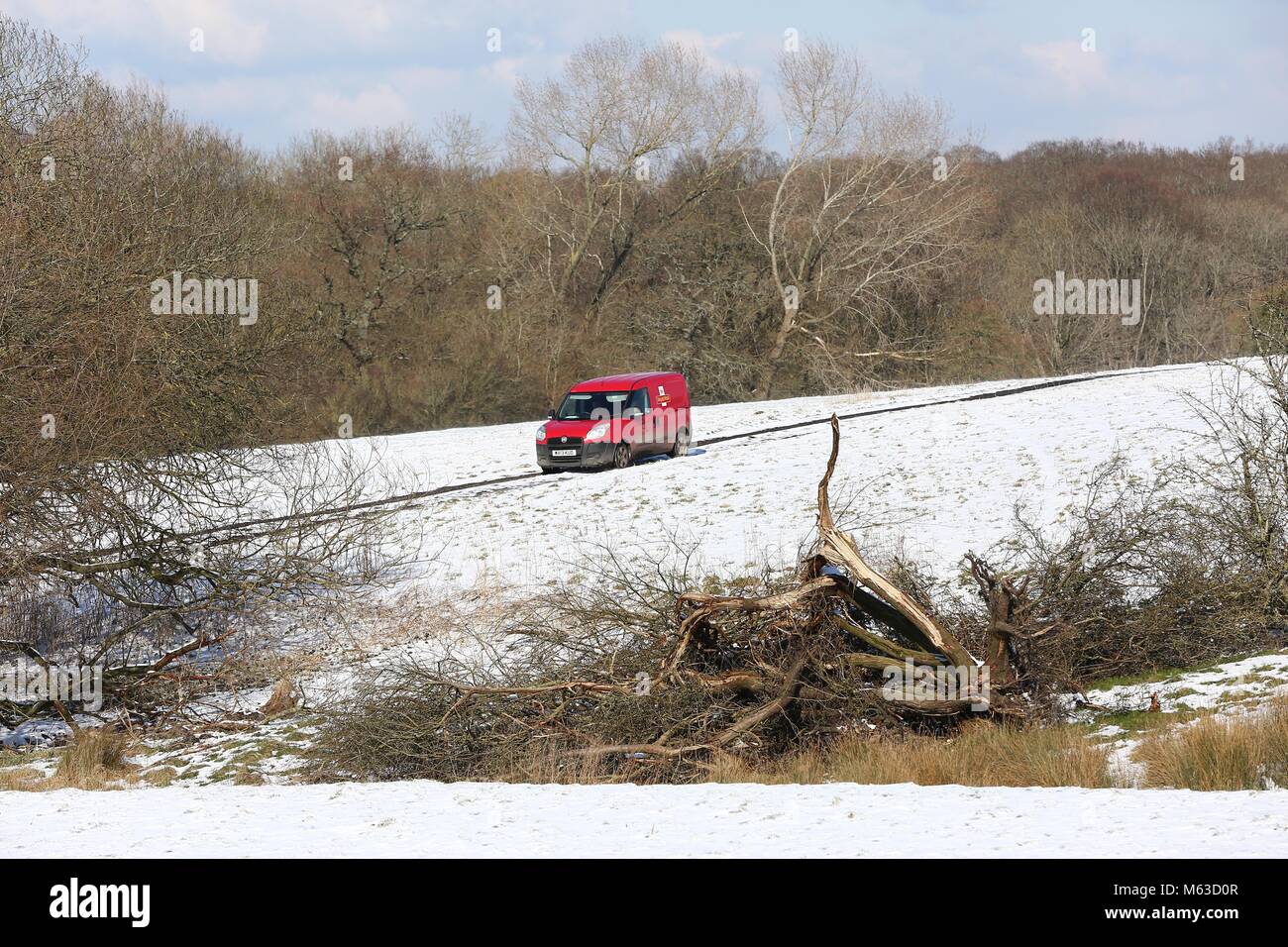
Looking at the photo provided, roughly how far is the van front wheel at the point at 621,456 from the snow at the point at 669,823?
60.4ft

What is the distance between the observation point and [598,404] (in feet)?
91.1

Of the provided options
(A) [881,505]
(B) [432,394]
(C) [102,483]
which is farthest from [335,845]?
(B) [432,394]

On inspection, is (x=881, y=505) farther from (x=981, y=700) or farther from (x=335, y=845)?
(x=335, y=845)

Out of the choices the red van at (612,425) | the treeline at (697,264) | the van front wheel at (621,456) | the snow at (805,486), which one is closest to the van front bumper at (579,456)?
the red van at (612,425)

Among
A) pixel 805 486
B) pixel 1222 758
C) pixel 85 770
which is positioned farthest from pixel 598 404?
pixel 1222 758

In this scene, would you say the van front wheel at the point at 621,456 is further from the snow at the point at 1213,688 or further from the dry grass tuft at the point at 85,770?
the snow at the point at 1213,688

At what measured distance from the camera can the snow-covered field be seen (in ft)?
23.9

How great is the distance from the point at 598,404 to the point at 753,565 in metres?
9.86

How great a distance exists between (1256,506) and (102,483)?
43.6 feet

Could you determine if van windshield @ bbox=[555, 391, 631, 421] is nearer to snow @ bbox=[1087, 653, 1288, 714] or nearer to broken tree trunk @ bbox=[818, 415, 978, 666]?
broken tree trunk @ bbox=[818, 415, 978, 666]

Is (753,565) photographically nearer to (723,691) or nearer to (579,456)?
(723,691)

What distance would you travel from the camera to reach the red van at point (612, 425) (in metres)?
27.3
